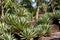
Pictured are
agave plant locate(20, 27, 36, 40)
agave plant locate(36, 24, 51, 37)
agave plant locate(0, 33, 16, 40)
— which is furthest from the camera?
agave plant locate(36, 24, 51, 37)

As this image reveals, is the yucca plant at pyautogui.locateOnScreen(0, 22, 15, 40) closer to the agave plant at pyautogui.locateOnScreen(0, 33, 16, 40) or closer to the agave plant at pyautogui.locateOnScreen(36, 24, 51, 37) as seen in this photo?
the agave plant at pyautogui.locateOnScreen(0, 33, 16, 40)

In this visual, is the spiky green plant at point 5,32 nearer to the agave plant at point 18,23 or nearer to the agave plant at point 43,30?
the agave plant at point 18,23

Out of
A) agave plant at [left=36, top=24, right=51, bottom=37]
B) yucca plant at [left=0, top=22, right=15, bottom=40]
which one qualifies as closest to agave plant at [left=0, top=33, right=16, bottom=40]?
yucca plant at [left=0, top=22, right=15, bottom=40]

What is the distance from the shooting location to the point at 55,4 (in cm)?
2539

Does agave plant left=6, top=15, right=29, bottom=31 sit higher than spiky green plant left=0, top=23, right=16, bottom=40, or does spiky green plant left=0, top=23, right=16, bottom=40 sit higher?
agave plant left=6, top=15, right=29, bottom=31

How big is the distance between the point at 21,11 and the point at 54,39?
6596 millimetres

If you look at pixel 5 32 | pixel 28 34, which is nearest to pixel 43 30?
pixel 28 34

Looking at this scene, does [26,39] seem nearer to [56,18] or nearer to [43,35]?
[43,35]

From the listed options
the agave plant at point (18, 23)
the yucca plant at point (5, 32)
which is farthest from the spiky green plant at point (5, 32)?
the agave plant at point (18, 23)

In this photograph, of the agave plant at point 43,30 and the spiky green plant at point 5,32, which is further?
the agave plant at point 43,30

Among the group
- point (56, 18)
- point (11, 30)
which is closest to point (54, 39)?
point (11, 30)

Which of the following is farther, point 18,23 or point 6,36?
point 18,23

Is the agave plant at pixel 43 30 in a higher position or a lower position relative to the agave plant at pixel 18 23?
lower

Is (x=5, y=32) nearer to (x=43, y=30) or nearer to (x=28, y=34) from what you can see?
(x=28, y=34)
